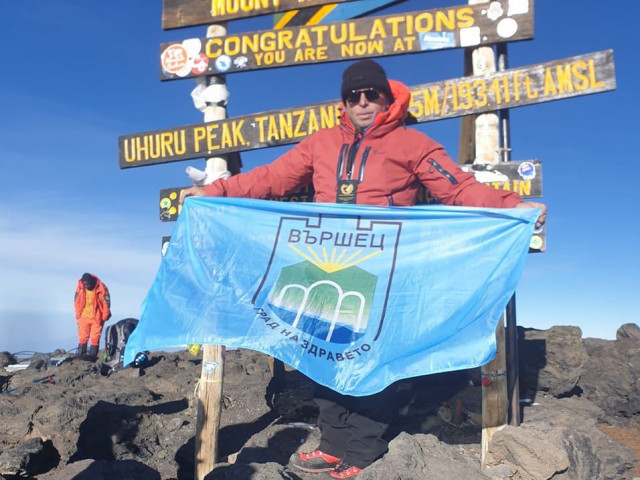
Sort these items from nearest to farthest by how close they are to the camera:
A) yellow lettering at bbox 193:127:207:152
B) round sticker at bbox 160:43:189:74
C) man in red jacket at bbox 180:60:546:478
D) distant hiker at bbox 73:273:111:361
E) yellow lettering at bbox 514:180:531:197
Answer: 1. man in red jacket at bbox 180:60:546:478
2. yellow lettering at bbox 514:180:531:197
3. yellow lettering at bbox 193:127:207:152
4. round sticker at bbox 160:43:189:74
5. distant hiker at bbox 73:273:111:361

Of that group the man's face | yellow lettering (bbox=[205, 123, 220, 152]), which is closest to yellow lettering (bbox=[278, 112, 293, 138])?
yellow lettering (bbox=[205, 123, 220, 152])

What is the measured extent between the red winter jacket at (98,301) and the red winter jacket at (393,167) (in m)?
10.1

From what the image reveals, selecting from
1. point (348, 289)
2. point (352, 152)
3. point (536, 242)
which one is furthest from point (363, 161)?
point (536, 242)

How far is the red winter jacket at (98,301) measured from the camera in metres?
13.1

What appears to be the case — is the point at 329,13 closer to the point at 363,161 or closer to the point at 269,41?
the point at 269,41

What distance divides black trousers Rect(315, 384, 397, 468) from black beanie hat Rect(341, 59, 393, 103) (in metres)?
2.06

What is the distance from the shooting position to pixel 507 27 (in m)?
5.48

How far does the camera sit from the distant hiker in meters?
13.1

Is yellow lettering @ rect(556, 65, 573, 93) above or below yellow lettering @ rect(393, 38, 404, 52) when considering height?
below

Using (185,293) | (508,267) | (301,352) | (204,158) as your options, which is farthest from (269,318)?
(204,158)

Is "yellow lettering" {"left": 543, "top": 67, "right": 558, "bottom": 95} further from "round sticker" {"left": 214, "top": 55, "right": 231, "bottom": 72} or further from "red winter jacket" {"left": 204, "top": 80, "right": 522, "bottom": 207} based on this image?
"round sticker" {"left": 214, "top": 55, "right": 231, "bottom": 72}

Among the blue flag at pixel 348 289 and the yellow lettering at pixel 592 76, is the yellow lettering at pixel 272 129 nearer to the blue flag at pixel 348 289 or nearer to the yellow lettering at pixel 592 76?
the blue flag at pixel 348 289

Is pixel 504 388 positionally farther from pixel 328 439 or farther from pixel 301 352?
pixel 301 352

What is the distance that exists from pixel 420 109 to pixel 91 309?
32.4 feet
